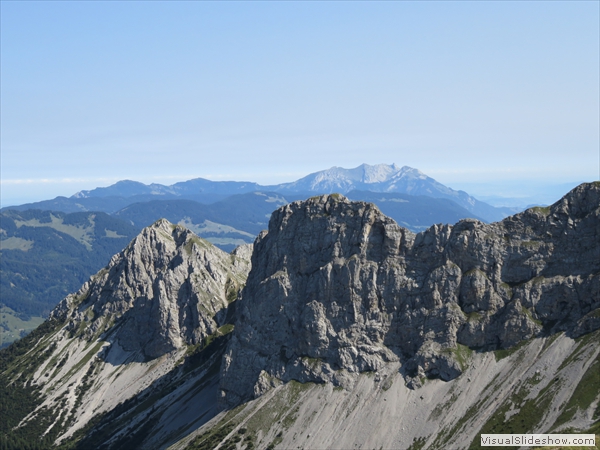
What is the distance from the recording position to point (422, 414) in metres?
198

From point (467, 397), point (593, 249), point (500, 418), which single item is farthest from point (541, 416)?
point (593, 249)

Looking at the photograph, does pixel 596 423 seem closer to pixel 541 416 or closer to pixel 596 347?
pixel 541 416

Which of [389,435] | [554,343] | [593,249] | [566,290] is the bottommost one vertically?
[389,435]

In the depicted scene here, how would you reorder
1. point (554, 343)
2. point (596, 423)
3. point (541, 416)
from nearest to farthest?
point (596, 423) → point (541, 416) → point (554, 343)

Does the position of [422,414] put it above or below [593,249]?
below

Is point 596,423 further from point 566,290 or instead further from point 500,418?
point 566,290

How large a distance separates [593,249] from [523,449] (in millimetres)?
76933

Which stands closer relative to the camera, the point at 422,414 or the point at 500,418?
the point at 500,418

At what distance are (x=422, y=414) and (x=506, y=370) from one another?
33.1 metres

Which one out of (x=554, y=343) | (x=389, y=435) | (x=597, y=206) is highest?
(x=597, y=206)

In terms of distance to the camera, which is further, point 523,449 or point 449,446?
point 449,446

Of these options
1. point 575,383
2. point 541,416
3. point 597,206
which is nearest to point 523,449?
point 541,416

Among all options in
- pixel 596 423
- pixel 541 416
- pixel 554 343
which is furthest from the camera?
pixel 554 343

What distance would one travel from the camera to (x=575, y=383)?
17600 centimetres
